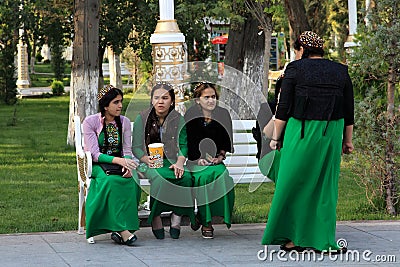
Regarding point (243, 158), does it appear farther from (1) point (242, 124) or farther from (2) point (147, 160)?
(2) point (147, 160)

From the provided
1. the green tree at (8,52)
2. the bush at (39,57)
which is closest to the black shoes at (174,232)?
the green tree at (8,52)

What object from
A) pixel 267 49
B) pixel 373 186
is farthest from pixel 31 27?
pixel 373 186

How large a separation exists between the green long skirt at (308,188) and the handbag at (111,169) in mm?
1405

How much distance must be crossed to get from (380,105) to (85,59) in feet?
27.3

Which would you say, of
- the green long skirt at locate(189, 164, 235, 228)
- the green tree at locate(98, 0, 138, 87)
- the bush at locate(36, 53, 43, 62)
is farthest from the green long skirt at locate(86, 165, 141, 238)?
the bush at locate(36, 53, 43, 62)

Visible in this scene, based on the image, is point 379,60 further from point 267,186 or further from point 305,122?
point 267,186

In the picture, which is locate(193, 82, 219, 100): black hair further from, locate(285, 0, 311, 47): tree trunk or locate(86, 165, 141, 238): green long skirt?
locate(285, 0, 311, 47): tree trunk

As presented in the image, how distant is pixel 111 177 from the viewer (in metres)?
7.84

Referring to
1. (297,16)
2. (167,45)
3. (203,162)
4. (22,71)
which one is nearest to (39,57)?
(22,71)

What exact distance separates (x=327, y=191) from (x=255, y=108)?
1.35 metres

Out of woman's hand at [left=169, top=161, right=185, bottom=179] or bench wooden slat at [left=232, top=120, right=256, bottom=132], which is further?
bench wooden slat at [left=232, top=120, right=256, bottom=132]

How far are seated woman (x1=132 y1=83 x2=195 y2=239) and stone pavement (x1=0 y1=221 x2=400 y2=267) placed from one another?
25 centimetres

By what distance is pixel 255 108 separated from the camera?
8414mm

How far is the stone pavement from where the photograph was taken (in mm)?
7113
